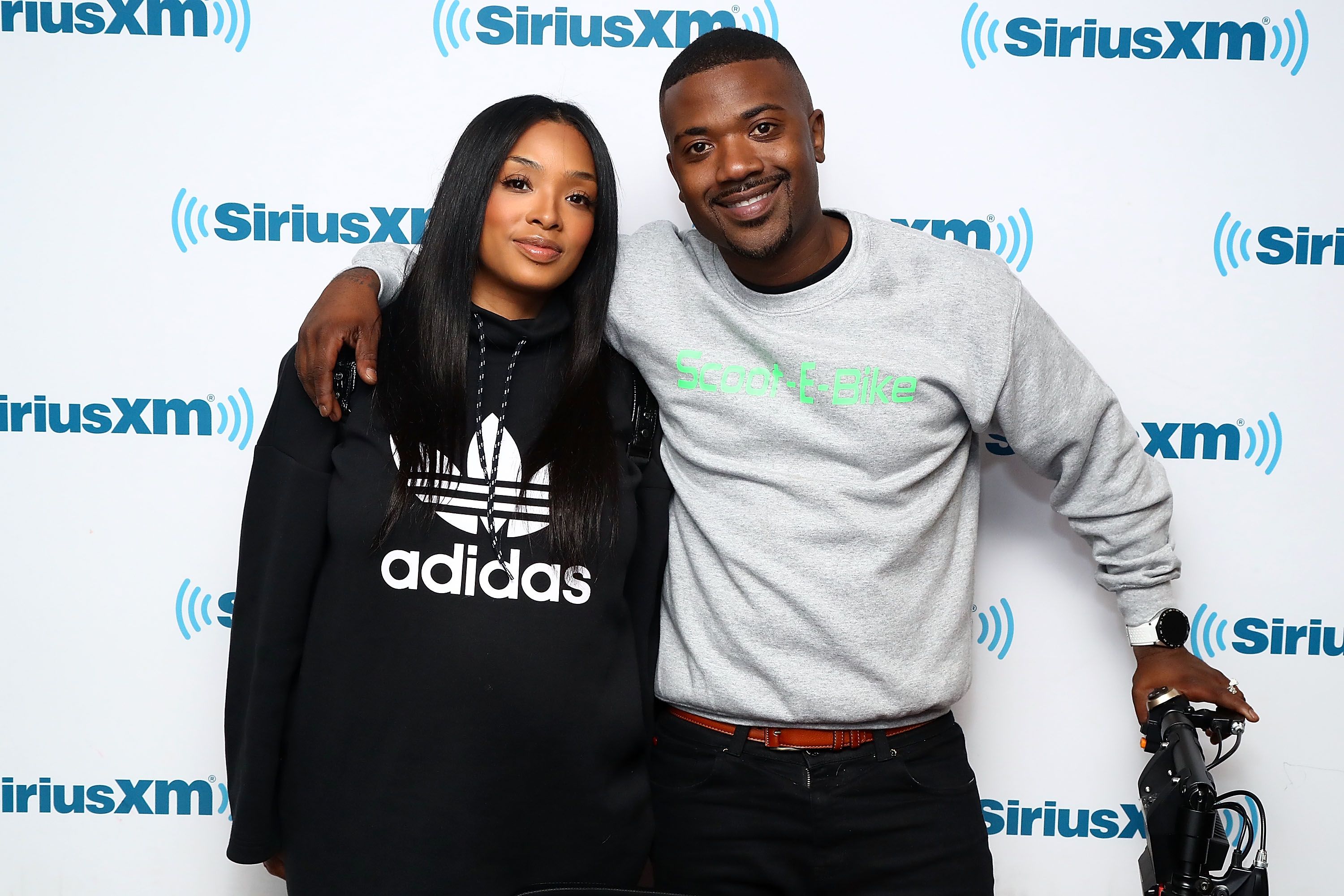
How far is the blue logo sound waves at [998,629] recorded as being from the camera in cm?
201

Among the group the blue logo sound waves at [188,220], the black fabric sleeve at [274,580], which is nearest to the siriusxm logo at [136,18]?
the blue logo sound waves at [188,220]

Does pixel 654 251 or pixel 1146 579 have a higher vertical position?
pixel 654 251

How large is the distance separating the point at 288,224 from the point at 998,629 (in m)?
1.68

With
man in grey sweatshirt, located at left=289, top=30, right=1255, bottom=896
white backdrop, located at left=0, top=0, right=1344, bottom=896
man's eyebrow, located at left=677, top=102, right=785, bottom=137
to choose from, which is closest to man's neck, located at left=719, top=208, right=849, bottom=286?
man in grey sweatshirt, located at left=289, top=30, right=1255, bottom=896

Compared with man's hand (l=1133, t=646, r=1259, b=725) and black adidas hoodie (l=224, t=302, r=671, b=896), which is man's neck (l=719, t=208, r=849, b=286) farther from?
man's hand (l=1133, t=646, r=1259, b=725)

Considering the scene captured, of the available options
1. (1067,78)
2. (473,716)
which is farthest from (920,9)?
(473,716)

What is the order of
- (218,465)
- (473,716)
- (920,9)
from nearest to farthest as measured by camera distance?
(473,716), (920,9), (218,465)

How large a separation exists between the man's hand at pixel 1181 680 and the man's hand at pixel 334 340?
1334mm

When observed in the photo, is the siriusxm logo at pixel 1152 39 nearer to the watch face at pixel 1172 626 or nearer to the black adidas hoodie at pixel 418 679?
the watch face at pixel 1172 626

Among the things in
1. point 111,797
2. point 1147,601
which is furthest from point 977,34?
point 111,797

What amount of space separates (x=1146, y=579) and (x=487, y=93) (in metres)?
1.50

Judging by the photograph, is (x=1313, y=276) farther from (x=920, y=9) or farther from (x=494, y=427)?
(x=494, y=427)

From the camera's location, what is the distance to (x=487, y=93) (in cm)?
191

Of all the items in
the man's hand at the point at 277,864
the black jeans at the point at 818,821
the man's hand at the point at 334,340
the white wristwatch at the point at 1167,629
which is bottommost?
the man's hand at the point at 277,864
